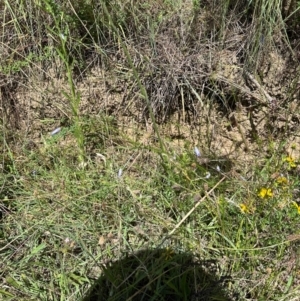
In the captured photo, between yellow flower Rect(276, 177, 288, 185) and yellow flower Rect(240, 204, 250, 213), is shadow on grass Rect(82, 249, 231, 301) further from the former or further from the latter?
yellow flower Rect(276, 177, 288, 185)

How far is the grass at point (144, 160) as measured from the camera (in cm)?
189

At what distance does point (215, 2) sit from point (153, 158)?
0.87m

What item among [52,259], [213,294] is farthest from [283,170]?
[52,259]

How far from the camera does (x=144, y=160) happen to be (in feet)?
7.46

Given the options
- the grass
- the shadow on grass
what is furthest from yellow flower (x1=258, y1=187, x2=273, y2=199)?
the shadow on grass

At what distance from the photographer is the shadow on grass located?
5.97 ft

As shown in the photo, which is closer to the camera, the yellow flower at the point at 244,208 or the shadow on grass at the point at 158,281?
the shadow on grass at the point at 158,281

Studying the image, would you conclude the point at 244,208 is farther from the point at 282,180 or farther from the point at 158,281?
the point at 158,281

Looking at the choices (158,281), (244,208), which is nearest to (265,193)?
(244,208)

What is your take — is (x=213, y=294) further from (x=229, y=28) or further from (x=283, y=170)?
(x=229, y=28)

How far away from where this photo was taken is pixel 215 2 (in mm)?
2406

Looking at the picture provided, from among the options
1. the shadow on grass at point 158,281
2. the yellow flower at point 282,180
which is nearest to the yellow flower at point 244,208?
the yellow flower at point 282,180

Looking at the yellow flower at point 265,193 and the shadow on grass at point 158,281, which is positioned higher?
the yellow flower at point 265,193

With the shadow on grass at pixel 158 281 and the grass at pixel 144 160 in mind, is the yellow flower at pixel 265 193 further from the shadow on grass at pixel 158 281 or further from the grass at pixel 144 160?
the shadow on grass at pixel 158 281
